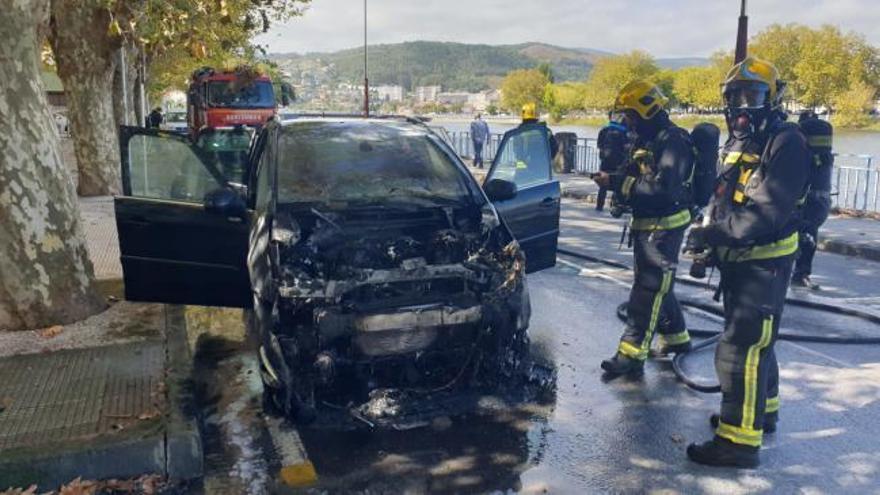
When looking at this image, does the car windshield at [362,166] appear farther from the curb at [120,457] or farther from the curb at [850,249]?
the curb at [850,249]

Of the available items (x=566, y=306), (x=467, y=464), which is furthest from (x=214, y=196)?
(x=566, y=306)

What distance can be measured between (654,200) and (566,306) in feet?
7.73

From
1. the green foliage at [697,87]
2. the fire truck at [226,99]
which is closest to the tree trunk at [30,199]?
the fire truck at [226,99]

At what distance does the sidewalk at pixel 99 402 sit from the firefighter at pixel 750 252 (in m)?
2.83

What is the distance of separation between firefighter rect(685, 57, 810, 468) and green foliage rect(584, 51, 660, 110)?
83.0m

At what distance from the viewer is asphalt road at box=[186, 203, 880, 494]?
143 inches

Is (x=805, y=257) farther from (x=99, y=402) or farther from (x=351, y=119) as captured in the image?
(x=99, y=402)

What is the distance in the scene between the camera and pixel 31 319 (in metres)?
5.62

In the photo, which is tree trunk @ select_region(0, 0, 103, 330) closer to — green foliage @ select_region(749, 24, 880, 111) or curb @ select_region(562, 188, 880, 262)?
curb @ select_region(562, 188, 880, 262)

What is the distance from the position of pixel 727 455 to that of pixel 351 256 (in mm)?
2411

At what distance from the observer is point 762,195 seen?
361 cm

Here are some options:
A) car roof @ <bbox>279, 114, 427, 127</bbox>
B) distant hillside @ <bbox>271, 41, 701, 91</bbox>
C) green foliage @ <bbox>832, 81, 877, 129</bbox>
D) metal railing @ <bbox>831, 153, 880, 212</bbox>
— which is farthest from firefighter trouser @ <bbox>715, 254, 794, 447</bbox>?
distant hillside @ <bbox>271, 41, 701, 91</bbox>

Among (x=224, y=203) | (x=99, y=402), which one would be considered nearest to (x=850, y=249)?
(x=224, y=203)

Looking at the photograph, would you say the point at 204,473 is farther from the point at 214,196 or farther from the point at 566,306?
the point at 566,306
